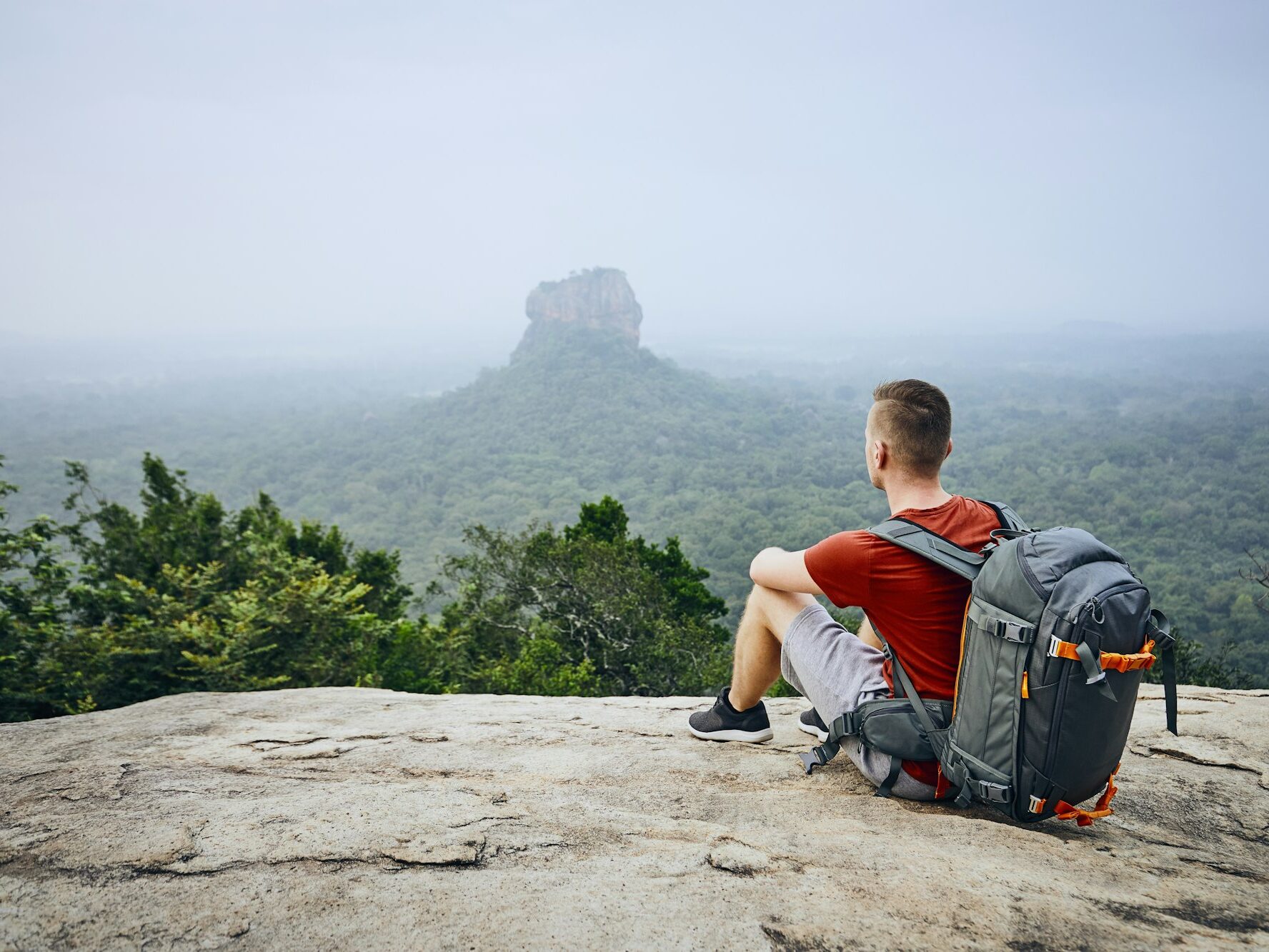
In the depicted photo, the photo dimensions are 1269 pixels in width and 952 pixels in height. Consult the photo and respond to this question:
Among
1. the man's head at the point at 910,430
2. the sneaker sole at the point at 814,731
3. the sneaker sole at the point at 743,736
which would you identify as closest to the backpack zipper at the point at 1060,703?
the man's head at the point at 910,430

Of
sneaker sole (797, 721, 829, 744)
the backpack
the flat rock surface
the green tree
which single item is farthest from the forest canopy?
the backpack

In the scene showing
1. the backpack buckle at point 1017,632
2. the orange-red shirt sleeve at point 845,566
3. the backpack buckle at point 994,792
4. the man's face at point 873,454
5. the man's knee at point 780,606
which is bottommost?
the backpack buckle at point 994,792

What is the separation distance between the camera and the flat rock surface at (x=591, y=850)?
178 centimetres

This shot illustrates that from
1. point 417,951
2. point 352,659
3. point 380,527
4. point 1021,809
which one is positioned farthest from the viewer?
point 380,527

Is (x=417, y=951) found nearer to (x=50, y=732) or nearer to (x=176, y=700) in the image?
(x=50, y=732)

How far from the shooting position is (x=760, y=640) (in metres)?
3.24

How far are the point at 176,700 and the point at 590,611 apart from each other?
1413 cm

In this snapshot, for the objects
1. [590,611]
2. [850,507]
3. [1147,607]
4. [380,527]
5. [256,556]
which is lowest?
[380,527]

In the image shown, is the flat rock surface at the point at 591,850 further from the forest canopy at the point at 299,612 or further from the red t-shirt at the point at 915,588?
the forest canopy at the point at 299,612

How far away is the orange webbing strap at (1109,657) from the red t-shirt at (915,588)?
39 cm

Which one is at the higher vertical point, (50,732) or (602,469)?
(50,732)

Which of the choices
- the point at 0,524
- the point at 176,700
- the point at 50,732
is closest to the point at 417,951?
the point at 50,732

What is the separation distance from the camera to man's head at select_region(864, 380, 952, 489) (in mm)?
2568

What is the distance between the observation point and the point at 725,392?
146m
